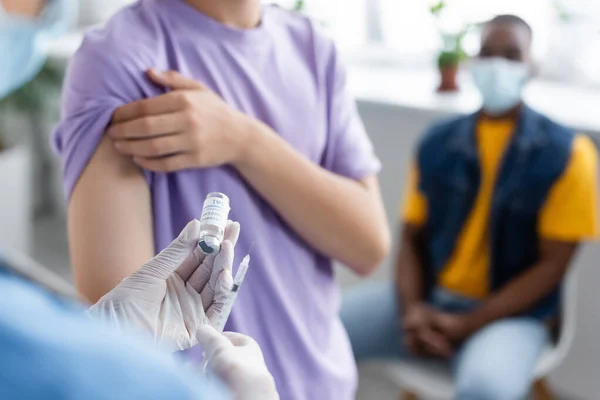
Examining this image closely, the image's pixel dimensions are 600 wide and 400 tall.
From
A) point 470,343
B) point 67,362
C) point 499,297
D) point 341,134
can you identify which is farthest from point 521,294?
point 67,362

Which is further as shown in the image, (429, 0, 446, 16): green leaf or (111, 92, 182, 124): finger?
(429, 0, 446, 16): green leaf

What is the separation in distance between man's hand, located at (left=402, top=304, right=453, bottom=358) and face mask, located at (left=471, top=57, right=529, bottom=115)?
0.47 metres

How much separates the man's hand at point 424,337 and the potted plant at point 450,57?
0.65 m

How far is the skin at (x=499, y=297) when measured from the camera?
1.52 metres

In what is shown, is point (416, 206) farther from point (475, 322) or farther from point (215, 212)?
point (215, 212)

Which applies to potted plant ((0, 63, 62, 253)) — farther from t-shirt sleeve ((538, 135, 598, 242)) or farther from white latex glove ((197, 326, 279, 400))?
white latex glove ((197, 326, 279, 400))

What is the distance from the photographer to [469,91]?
6.66 feet

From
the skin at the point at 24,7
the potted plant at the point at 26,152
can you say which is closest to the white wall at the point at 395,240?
the potted plant at the point at 26,152

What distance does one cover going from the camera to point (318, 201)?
56 cm

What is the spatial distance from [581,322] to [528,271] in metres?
0.39

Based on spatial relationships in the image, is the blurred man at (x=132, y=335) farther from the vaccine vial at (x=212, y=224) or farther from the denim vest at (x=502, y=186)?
the denim vest at (x=502, y=186)

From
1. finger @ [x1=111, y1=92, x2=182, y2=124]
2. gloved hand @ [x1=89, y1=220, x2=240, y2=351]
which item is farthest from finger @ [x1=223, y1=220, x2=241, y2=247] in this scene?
finger @ [x1=111, y1=92, x2=182, y2=124]

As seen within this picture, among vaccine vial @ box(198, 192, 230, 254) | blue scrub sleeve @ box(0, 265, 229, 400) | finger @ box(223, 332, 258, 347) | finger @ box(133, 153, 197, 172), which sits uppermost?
blue scrub sleeve @ box(0, 265, 229, 400)

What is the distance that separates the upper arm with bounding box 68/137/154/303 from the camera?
0.39 m
